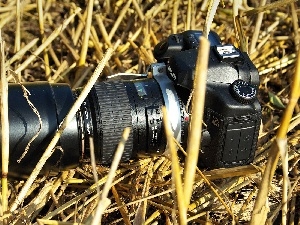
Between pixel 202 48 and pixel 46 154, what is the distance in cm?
47

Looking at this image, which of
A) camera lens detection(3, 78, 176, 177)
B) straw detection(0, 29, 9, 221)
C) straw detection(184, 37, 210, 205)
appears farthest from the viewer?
camera lens detection(3, 78, 176, 177)

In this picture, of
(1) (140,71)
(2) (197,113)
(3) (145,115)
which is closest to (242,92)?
(3) (145,115)

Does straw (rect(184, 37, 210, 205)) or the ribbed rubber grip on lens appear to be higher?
straw (rect(184, 37, 210, 205))

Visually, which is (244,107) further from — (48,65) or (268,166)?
(48,65)

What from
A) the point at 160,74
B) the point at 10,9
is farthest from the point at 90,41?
the point at 160,74

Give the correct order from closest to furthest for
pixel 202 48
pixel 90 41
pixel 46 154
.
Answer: pixel 202 48, pixel 46 154, pixel 90 41

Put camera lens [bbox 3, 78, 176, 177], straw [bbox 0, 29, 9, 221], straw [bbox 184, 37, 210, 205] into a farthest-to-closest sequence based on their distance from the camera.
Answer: camera lens [bbox 3, 78, 176, 177] < straw [bbox 0, 29, 9, 221] < straw [bbox 184, 37, 210, 205]

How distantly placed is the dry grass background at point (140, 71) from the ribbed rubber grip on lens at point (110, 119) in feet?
0.17

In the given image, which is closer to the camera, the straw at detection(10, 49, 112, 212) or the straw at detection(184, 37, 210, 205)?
the straw at detection(184, 37, 210, 205)

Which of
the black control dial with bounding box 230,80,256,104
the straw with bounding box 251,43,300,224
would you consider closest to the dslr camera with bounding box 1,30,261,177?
the black control dial with bounding box 230,80,256,104

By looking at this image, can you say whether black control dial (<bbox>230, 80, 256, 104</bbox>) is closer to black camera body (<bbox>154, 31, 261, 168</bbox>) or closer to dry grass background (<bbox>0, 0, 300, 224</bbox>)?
black camera body (<bbox>154, 31, 261, 168</bbox>)

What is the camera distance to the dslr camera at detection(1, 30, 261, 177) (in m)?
1.18

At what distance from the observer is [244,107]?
46.7 inches

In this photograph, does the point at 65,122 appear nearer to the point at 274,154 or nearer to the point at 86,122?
the point at 86,122
